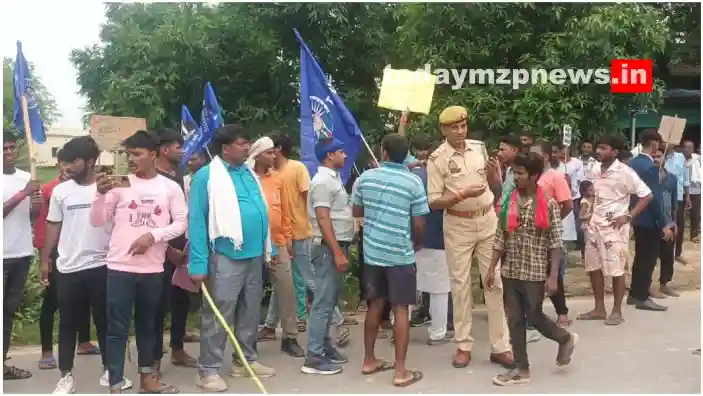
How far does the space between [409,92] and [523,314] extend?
228cm

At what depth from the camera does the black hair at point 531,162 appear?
488 centimetres

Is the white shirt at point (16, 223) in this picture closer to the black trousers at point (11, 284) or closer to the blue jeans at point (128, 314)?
the black trousers at point (11, 284)

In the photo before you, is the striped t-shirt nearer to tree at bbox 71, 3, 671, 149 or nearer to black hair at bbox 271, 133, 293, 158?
black hair at bbox 271, 133, 293, 158

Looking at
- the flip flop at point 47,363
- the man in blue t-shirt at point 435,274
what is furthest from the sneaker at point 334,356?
the flip flop at point 47,363

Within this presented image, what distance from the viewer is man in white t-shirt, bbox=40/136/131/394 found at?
4781mm

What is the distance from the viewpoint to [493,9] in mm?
10414

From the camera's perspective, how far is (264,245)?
5152 millimetres

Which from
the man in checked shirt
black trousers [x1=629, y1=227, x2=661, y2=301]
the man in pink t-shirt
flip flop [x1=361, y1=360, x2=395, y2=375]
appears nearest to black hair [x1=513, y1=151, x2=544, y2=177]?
the man in checked shirt

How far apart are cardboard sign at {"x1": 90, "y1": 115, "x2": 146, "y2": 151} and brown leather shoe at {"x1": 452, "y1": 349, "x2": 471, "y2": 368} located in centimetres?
288

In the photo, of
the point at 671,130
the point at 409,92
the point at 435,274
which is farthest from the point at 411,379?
the point at 671,130

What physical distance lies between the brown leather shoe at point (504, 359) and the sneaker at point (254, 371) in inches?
63.8

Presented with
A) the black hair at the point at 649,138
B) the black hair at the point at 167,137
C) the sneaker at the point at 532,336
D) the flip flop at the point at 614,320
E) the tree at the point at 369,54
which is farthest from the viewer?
the tree at the point at 369,54

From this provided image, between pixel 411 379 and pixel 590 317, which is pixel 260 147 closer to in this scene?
pixel 411 379

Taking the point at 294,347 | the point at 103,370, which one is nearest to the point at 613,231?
the point at 294,347
